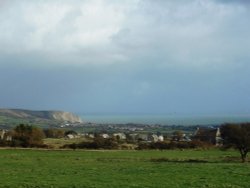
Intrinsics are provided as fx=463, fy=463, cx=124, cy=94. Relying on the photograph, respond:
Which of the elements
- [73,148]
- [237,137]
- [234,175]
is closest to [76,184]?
[234,175]

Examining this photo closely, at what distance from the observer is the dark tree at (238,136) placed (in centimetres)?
5409

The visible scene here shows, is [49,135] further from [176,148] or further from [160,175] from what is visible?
[160,175]

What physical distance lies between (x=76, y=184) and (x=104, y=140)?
64.9 metres

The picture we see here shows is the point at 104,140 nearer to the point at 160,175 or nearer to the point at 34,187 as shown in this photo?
the point at 160,175

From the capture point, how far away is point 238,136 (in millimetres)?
Answer: 54469

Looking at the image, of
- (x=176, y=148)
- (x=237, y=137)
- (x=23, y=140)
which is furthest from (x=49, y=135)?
(x=237, y=137)


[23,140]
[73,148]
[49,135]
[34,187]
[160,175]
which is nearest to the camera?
[34,187]

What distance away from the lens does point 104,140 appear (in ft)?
297

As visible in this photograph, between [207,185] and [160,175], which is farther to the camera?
[160,175]

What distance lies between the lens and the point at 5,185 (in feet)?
81.9

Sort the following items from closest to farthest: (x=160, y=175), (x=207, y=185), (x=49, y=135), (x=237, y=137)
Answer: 1. (x=207, y=185)
2. (x=160, y=175)
3. (x=237, y=137)
4. (x=49, y=135)

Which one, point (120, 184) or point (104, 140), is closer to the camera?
point (120, 184)

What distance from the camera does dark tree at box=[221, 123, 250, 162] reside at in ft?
177

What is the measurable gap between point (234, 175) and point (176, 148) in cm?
5883
